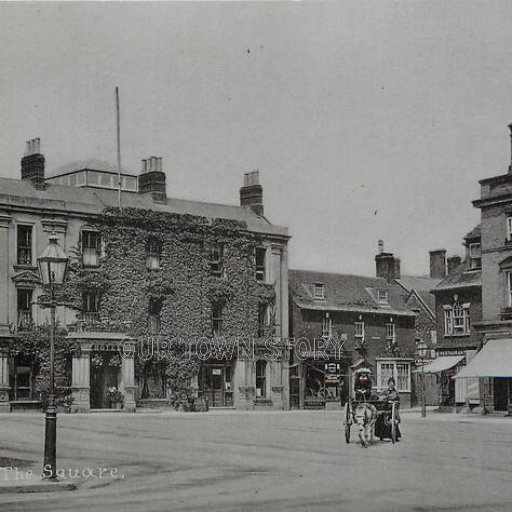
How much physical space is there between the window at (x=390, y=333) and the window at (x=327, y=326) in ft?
15.4

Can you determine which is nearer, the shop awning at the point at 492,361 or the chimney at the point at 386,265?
the shop awning at the point at 492,361

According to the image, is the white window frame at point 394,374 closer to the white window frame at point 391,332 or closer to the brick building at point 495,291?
the white window frame at point 391,332

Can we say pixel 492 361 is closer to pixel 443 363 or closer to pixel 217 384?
pixel 443 363

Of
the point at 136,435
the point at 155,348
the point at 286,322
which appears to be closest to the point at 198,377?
the point at 155,348

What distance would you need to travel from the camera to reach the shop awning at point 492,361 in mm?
36594

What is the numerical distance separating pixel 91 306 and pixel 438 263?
27.9 metres

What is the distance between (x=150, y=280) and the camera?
47.3 metres

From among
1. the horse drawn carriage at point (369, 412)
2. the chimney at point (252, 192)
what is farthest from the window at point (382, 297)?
the horse drawn carriage at point (369, 412)

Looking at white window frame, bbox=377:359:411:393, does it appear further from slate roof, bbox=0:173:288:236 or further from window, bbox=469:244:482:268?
window, bbox=469:244:482:268

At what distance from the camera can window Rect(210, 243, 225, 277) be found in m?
49.7

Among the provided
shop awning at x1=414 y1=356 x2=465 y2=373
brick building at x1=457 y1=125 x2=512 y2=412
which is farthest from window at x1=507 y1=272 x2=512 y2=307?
shop awning at x1=414 y1=356 x2=465 y2=373

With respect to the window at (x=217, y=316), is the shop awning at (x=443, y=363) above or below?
below

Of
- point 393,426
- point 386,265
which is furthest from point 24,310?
point 386,265

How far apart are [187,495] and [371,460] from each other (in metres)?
5.86
